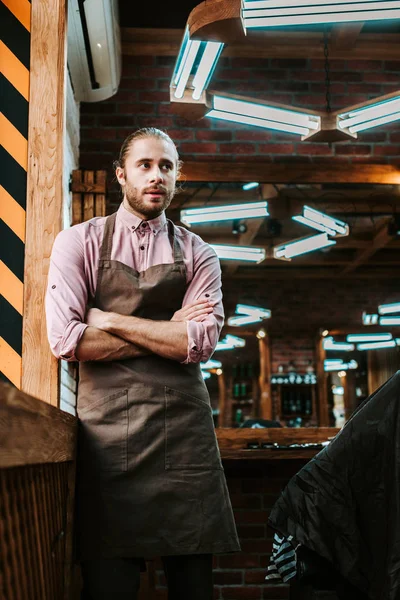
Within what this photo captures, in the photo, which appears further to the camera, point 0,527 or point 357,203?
point 357,203

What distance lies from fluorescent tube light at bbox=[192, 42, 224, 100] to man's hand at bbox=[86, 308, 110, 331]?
1.34 m

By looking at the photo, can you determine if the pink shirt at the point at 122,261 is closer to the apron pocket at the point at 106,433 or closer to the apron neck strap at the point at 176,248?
the apron neck strap at the point at 176,248

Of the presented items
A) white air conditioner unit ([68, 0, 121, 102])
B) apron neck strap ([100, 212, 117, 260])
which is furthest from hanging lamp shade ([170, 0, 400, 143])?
apron neck strap ([100, 212, 117, 260])

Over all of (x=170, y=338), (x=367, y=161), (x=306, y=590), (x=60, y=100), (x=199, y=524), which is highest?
(x=367, y=161)

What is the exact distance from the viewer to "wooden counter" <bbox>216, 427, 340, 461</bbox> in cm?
387

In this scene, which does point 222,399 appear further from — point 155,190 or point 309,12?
point 155,190

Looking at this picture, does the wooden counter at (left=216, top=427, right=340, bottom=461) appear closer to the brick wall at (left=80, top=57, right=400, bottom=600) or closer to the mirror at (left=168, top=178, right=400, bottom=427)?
the brick wall at (left=80, top=57, right=400, bottom=600)

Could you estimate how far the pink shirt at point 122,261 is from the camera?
1879 millimetres

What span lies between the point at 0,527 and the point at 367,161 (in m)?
4.32

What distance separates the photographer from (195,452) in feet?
6.05

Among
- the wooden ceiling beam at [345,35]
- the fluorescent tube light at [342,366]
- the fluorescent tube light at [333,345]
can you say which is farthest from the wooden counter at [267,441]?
the fluorescent tube light at [342,366]

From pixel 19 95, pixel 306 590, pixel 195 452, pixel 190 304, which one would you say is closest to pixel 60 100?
pixel 19 95

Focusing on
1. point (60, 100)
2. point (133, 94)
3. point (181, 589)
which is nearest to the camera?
point (181, 589)

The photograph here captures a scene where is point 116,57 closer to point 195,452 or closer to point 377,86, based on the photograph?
point 377,86
